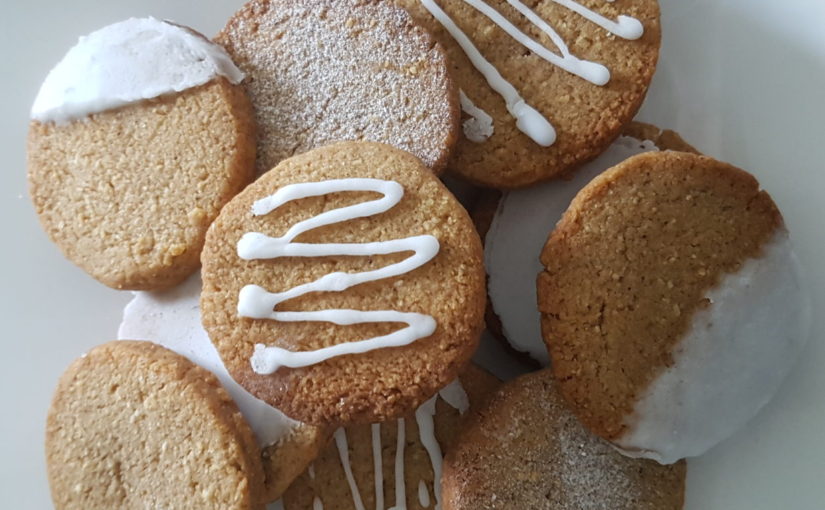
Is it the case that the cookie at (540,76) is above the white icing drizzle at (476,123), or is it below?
above

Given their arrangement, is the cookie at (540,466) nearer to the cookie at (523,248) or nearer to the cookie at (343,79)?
the cookie at (523,248)

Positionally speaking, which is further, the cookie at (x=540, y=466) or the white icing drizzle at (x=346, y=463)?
the white icing drizzle at (x=346, y=463)

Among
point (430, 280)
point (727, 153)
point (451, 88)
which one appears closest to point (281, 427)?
point (430, 280)

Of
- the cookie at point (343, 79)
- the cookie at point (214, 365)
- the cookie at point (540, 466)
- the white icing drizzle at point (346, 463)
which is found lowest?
the white icing drizzle at point (346, 463)

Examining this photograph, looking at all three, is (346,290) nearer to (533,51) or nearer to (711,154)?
(533,51)

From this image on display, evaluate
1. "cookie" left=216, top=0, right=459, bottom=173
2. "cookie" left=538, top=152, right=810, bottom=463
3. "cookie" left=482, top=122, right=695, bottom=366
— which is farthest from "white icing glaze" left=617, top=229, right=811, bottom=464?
"cookie" left=216, top=0, right=459, bottom=173

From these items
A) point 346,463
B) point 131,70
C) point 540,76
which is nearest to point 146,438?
point 346,463

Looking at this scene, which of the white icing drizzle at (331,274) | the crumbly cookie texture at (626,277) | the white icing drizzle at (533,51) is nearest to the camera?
the white icing drizzle at (331,274)

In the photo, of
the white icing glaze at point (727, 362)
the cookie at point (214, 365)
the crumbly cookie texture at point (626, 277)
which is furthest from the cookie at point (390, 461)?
the white icing glaze at point (727, 362)
